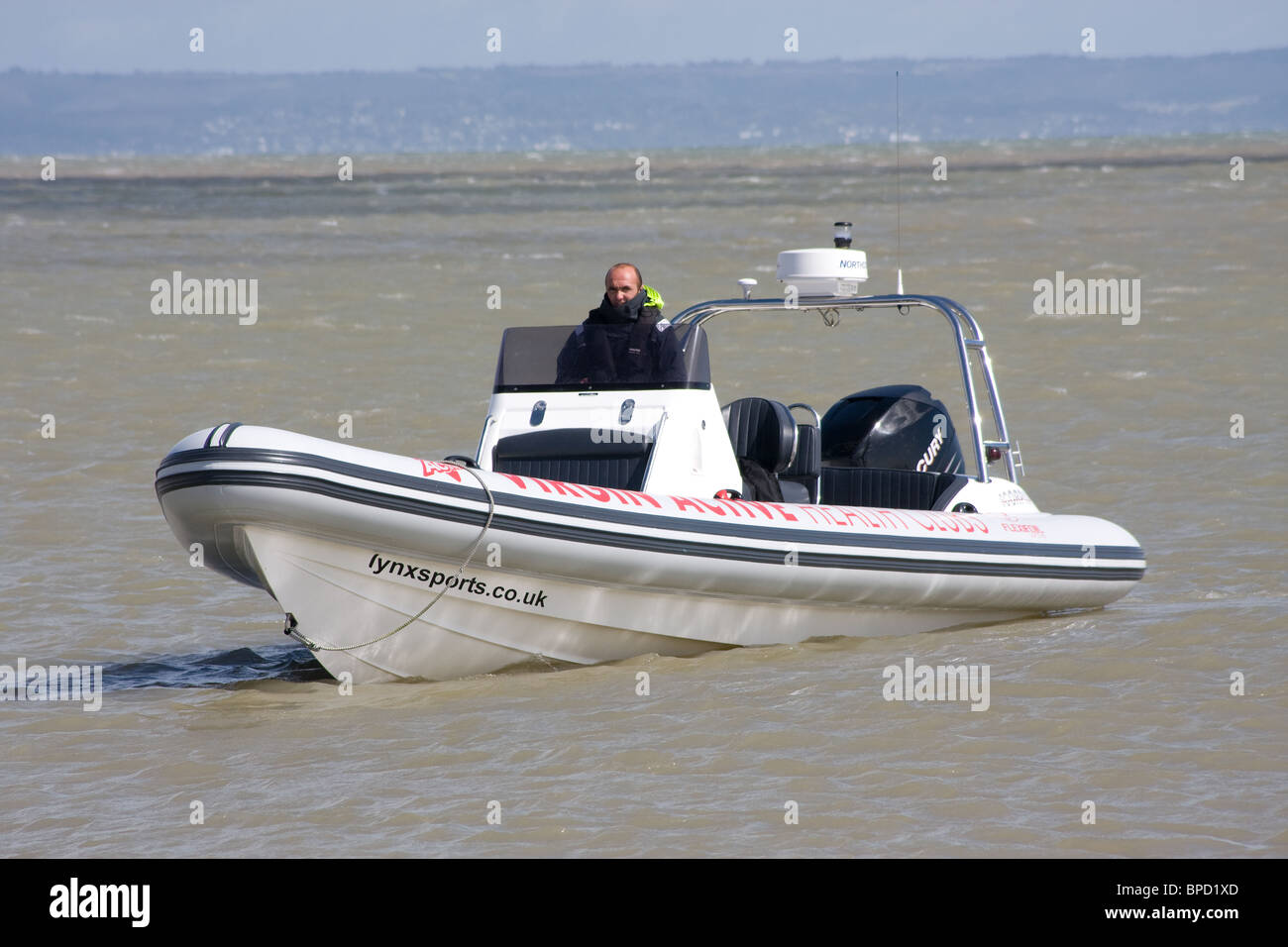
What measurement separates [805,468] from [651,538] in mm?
1401

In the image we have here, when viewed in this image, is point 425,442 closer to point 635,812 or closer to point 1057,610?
point 1057,610

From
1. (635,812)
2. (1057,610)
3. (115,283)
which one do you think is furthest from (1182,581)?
(115,283)

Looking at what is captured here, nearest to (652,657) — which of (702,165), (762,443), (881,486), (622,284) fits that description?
(762,443)

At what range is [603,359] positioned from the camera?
257 inches

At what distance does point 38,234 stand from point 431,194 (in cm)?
1327

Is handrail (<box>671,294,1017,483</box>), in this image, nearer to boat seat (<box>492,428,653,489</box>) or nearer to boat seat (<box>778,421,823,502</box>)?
boat seat (<box>778,421,823,502</box>)

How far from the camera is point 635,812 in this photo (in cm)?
456

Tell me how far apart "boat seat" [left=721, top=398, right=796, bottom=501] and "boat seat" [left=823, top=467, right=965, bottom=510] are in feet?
1.54

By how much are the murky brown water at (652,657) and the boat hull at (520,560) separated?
15cm

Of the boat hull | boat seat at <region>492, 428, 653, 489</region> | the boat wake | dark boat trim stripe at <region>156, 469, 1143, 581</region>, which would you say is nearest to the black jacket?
boat seat at <region>492, 428, 653, 489</region>

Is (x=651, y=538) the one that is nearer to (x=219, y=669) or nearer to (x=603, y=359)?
(x=603, y=359)

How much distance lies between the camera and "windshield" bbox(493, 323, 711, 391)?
6469 mm

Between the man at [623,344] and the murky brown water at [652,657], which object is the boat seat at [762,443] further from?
the murky brown water at [652,657]

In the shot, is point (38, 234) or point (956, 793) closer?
point (956, 793)
